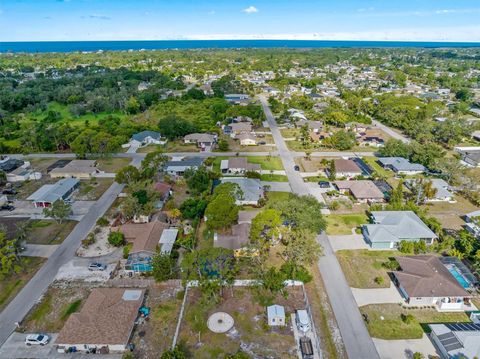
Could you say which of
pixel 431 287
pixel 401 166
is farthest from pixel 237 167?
pixel 431 287

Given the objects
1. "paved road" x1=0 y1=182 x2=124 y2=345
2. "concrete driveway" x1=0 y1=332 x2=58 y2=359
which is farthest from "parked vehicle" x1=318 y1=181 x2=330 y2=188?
"concrete driveway" x1=0 y1=332 x2=58 y2=359

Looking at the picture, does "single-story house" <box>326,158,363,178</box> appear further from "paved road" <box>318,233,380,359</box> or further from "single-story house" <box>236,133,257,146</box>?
"paved road" <box>318,233,380,359</box>

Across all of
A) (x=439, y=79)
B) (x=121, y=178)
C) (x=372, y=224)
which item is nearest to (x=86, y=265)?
(x=121, y=178)

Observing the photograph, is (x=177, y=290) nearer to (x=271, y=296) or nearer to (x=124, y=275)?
(x=124, y=275)

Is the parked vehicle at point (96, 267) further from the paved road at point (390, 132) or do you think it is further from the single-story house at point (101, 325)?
the paved road at point (390, 132)

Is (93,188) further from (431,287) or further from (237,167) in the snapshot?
(431,287)

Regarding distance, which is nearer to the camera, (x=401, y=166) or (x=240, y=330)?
(x=240, y=330)
